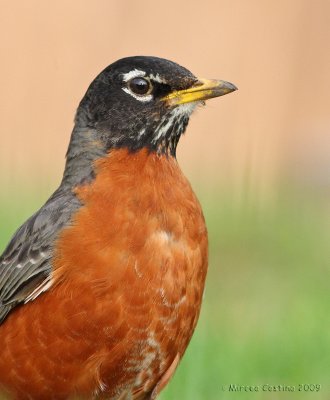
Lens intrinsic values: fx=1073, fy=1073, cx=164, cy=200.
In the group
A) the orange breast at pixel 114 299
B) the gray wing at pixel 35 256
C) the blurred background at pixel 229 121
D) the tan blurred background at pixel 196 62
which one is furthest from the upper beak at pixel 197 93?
the tan blurred background at pixel 196 62

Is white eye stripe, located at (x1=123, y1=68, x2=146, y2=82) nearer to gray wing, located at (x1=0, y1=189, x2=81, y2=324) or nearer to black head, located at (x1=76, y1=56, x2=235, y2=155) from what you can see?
black head, located at (x1=76, y1=56, x2=235, y2=155)

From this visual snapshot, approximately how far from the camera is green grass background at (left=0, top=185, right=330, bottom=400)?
5.60 meters

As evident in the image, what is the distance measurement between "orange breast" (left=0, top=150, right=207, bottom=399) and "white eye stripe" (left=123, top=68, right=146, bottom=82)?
0.44 metres

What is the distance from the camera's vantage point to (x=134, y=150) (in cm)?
507

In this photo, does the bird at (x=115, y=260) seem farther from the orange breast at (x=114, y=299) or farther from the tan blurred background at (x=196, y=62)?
the tan blurred background at (x=196, y=62)

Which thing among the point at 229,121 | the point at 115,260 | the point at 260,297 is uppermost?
the point at 115,260

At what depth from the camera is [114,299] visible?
465 cm

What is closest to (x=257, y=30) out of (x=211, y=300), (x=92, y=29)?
(x=92, y=29)

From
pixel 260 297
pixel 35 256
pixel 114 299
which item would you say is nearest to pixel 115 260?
pixel 114 299

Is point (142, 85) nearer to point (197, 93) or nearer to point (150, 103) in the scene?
point (150, 103)

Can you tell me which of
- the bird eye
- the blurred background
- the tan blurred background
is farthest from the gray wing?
the tan blurred background

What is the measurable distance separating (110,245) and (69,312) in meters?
0.34

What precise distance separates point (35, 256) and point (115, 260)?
1.56 ft

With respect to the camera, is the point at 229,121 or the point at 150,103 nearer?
the point at 150,103
